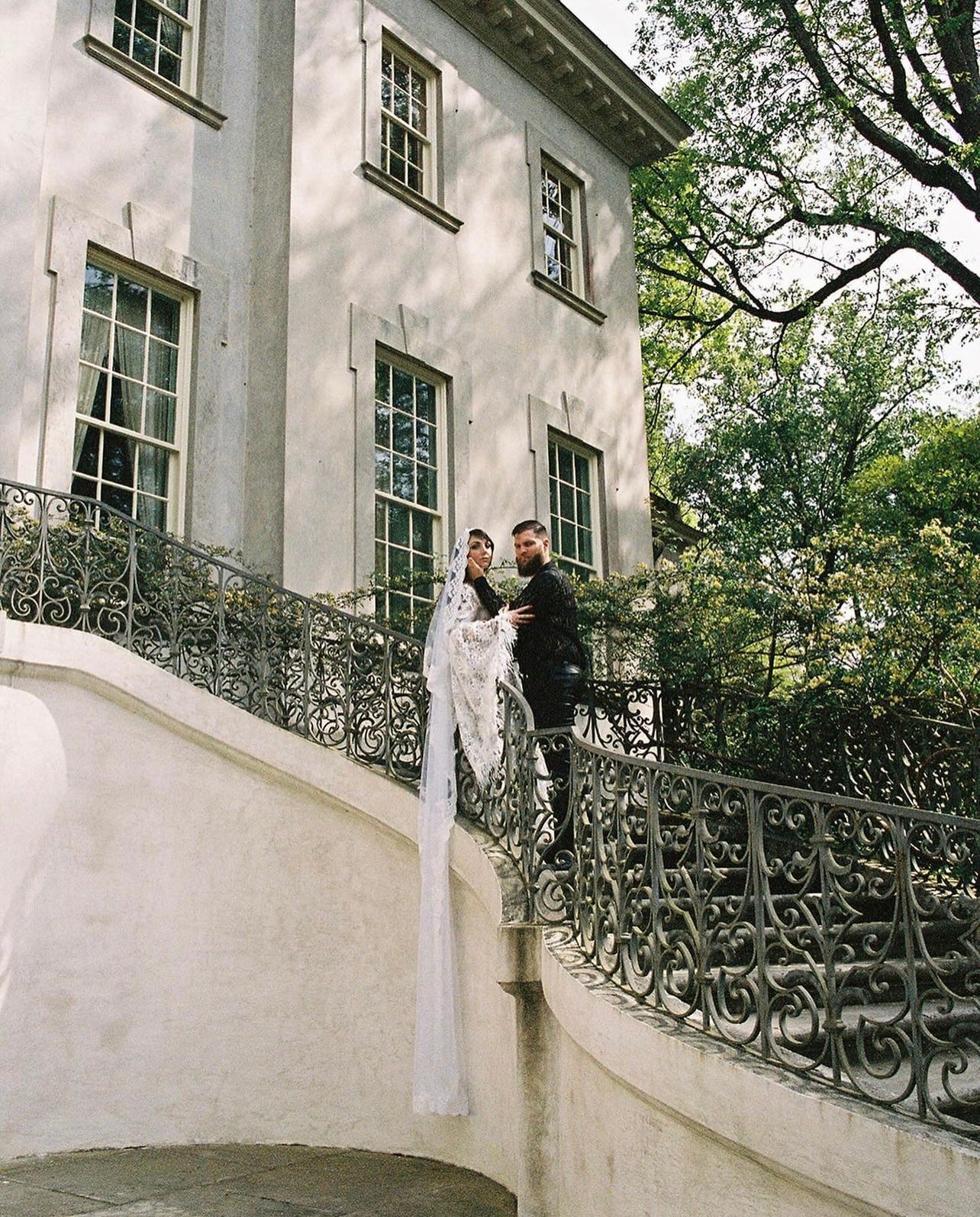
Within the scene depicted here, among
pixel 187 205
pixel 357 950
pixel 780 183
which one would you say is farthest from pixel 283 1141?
pixel 780 183

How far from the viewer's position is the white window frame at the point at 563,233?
14.0m

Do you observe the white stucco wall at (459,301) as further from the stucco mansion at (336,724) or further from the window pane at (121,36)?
the window pane at (121,36)

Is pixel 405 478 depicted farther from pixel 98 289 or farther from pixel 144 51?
pixel 144 51

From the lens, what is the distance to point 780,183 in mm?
19062

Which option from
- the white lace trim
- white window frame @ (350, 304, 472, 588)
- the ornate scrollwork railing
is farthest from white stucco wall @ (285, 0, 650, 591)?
the white lace trim

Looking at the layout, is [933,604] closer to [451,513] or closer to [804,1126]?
[451,513]

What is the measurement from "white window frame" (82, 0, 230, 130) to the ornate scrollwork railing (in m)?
4.31

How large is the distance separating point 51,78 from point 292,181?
219cm

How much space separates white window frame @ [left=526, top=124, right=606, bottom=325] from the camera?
551 inches

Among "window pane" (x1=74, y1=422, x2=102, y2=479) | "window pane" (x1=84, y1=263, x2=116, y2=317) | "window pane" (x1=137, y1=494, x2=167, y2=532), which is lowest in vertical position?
"window pane" (x1=137, y1=494, x2=167, y2=532)

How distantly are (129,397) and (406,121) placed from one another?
194 inches

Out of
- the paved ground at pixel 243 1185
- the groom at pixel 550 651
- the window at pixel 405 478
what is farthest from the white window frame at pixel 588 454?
the paved ground at pixel 243 1185

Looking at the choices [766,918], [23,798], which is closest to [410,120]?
[23,798]

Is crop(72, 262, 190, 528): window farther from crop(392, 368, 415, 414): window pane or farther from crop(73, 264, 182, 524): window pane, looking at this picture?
crop(392, 368, 415, 414): window pane
